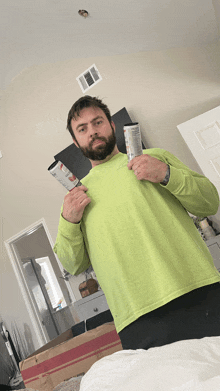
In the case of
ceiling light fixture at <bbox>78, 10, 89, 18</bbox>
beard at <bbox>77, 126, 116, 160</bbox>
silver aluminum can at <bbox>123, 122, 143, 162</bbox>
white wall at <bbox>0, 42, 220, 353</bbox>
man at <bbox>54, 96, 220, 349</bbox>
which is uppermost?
ceiling light fixture at <bbox>78, 10, 89, 18</bbox>

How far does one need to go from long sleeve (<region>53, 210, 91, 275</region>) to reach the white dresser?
73.5 inches

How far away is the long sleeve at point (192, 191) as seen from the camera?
1.01 m

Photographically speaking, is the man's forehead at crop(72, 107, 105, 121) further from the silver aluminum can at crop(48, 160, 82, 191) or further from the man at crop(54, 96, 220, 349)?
the silver aluminum can at crop(48, 160, 82, 191)

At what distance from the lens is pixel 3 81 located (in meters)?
4.01

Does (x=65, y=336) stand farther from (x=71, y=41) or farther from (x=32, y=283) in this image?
(x=32, y=283)

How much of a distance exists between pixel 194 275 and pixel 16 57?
3664mm

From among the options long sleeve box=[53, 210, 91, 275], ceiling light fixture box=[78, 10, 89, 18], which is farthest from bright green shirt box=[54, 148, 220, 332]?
ceiling light fixture box=[78, 10, 89, 18]

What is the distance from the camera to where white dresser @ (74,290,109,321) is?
293 cm

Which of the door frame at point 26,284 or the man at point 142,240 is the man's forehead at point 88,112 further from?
the door frame at point 26,284

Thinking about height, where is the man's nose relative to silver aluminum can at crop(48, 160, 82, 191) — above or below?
above

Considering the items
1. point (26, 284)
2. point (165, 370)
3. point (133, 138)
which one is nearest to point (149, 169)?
point (133, 138)

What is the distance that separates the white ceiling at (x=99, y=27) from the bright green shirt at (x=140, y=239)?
2.11m

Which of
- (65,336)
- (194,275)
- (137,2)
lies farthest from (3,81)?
(194,275)

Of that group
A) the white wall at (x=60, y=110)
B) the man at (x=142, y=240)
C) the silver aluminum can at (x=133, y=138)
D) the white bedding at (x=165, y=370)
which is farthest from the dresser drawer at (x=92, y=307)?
the white bedding at (x=165, y=370)
